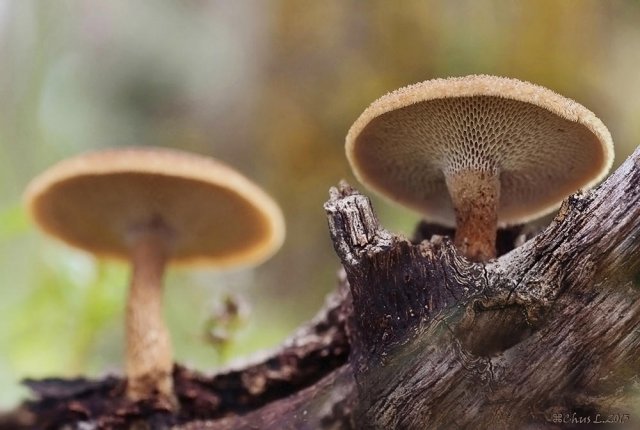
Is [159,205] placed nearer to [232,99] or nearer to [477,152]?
[477,152]

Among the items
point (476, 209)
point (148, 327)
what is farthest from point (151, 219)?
point (476, 209)

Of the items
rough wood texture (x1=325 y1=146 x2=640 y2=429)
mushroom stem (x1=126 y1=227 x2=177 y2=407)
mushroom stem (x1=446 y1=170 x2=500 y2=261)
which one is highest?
mushroom stem (x1=126 y1=227 x2=177 y2=407)

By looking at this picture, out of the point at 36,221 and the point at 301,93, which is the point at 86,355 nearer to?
the point at 36,221

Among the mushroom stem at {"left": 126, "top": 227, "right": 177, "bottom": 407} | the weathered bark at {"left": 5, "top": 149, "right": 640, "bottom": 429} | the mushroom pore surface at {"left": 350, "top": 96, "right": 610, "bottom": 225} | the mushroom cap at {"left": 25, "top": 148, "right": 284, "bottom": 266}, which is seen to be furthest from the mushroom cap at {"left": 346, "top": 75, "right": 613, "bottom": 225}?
the mushroom stem at {"left": 126, "top": 227, "right": 177, "bottom": 407}

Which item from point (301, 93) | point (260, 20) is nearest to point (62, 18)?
point (260, 20)

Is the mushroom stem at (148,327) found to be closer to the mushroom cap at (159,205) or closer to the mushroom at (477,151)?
the mushroom cap at (159,205)

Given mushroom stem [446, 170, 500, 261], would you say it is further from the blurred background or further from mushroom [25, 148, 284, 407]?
mushroom [25, 148, 284, 407]
